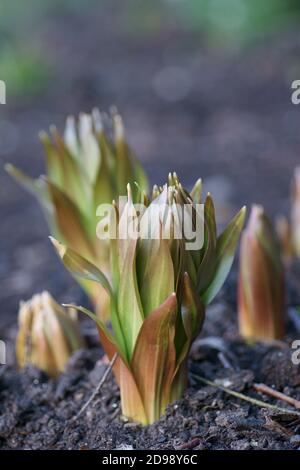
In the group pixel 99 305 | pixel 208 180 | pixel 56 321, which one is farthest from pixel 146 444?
pixel 208 180

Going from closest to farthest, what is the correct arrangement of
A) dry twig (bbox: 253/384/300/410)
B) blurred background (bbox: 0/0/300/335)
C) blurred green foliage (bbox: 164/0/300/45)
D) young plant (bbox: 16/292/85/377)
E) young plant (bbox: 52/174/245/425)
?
1. young plant (bbox: 52/174/245/425)
2. dry twig (bbox: 253/384/300/410)
3. young plant (bbox: 16/292/85/377)
4. blurred background (bbox: 0/0/300/335)
5. blurred green foliage (bbox: 164/0/300/45)

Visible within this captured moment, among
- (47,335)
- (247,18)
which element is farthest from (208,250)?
(247,18)

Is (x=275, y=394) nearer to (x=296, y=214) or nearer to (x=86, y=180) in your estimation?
(x=86, y=180)

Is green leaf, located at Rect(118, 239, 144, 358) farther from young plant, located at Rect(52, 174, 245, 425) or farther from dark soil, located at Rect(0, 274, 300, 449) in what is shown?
dark soil, located at Rect(0, 274, 300, 449)

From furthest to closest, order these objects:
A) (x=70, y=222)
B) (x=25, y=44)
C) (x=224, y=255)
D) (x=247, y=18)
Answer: (x=25, y=44) < (x=247, y=18) < (x=70, y=222) < (x=224, y=255)

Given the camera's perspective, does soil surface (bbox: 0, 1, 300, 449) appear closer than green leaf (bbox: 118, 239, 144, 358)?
No

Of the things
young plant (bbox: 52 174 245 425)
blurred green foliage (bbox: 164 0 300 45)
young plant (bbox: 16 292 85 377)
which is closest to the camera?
young plant (bbox: 52 174 245 425)

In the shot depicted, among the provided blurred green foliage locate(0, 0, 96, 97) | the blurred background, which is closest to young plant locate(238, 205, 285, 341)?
the blurred background

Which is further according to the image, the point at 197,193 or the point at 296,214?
the point at 296,214
